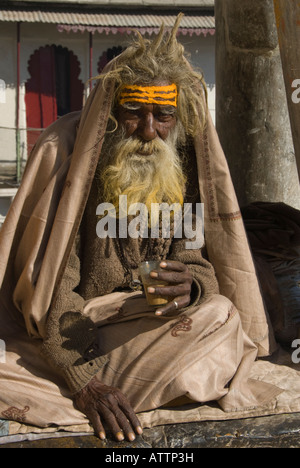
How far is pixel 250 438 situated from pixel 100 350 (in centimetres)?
86

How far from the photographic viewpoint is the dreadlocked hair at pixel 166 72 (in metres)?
3.50

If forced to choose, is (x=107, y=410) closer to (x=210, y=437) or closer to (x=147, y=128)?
(x=210, y=437)

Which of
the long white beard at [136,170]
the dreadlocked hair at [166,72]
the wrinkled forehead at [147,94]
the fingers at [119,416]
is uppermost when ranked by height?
the dreadlocked hair at [166,72]

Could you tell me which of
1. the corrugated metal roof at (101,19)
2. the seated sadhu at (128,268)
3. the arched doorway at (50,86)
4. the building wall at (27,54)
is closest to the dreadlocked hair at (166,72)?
the seated sadhu at (128,268)

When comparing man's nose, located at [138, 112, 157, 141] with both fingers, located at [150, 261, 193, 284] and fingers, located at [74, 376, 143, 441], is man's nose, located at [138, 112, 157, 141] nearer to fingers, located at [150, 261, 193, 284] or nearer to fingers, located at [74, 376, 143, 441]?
fingers, located at [150, 261, 193, 284]

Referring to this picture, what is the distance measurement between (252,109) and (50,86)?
1194 cm

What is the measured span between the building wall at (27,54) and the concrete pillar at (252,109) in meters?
10.8

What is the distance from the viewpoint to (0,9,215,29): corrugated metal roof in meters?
14.9

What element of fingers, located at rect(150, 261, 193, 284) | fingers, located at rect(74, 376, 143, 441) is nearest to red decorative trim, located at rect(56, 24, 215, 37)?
fingers, located at rect(150, 261, 193, 284)

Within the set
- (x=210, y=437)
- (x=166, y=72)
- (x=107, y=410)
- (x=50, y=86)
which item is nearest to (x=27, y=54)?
(x=50, y=86)

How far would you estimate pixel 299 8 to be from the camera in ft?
10.7

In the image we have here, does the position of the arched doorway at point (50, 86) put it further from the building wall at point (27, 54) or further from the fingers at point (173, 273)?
the fingers at point (173, 273)

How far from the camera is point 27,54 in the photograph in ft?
52.7
